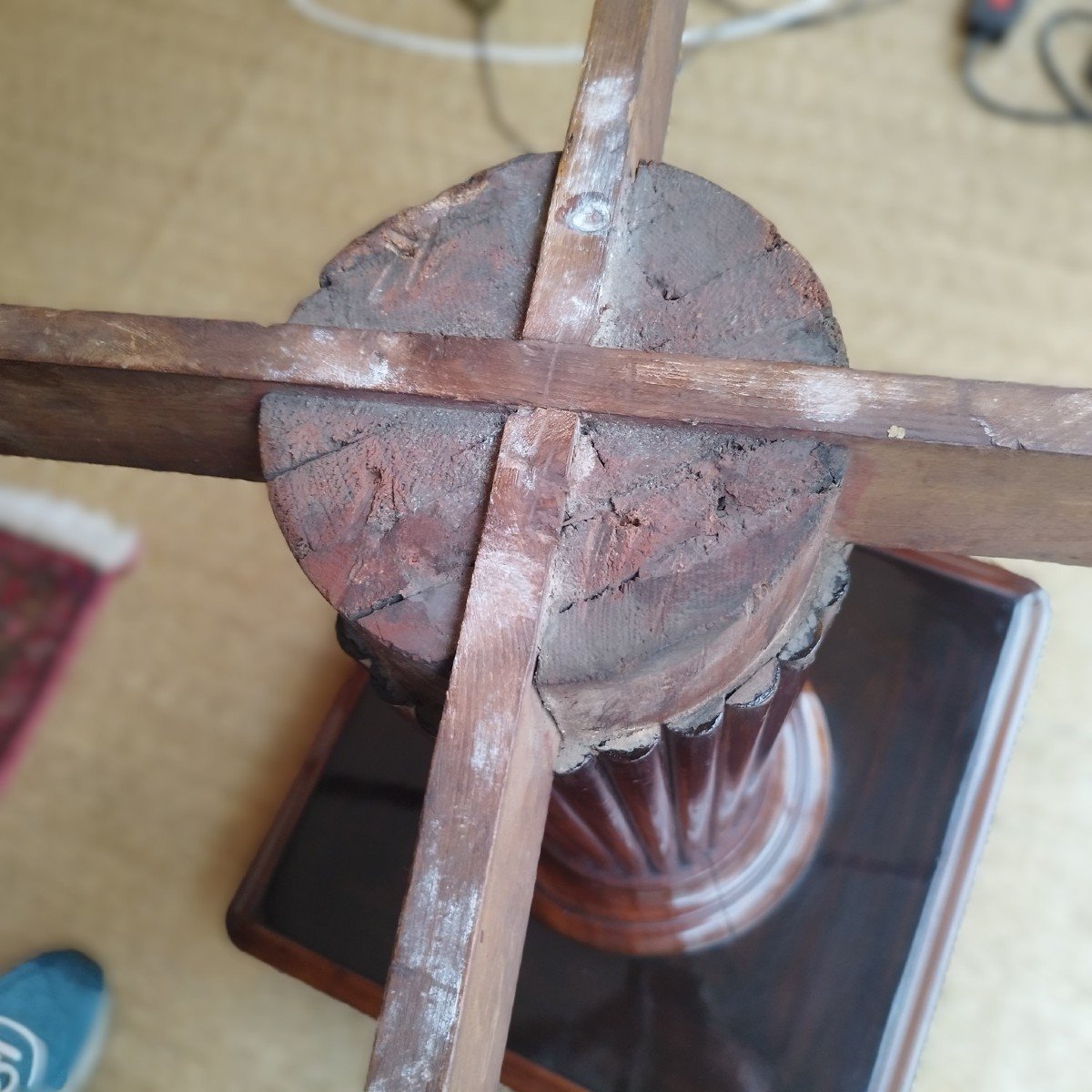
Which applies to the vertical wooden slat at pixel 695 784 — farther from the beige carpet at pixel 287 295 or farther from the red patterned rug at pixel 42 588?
the red patterned rug at pixel 42 588

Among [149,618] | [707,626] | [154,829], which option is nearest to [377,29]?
[149,618]

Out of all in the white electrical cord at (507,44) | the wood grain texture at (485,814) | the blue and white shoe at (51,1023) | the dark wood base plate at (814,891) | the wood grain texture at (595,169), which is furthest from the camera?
the white electrical cord at (507,44)

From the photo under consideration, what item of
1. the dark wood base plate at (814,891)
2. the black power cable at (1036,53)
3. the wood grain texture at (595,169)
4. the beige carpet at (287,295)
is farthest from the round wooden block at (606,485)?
the black power cable at (1036,53)

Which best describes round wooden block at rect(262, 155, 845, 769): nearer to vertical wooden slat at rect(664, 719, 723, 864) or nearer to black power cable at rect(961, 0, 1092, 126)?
vertical wooden slat at rect(664, 719, 723, 864)

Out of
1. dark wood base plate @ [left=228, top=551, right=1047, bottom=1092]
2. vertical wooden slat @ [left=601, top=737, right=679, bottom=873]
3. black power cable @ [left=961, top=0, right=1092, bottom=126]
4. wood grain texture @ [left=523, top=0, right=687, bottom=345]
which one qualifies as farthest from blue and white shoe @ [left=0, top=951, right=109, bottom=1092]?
black power cable @ [left=961, top=0, right=1092, bottom=126]

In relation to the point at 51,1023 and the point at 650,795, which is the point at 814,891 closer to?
the point at 650,795

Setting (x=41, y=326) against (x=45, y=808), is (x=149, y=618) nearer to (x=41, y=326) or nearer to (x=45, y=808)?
(x=45, y=808)
